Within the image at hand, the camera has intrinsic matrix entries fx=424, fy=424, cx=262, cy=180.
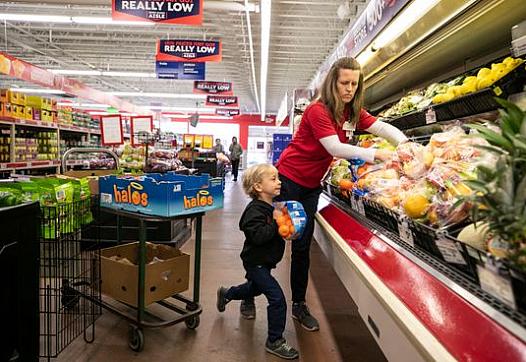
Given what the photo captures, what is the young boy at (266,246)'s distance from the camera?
7.86 feet

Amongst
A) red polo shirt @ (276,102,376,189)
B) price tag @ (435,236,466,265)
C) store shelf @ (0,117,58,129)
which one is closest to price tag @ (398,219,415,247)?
price tag @ (435,236,466,265)

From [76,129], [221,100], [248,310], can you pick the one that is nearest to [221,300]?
[248,310]

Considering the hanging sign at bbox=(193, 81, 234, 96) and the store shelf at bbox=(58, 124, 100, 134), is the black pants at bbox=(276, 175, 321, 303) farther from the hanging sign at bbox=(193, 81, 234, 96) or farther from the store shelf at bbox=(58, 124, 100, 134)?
the hanging sign at bbox=(193, 81, 234, 96)

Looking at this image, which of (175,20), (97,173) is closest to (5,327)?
(97,173)

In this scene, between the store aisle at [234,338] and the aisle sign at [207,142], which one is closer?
the store aisle at [234,338]

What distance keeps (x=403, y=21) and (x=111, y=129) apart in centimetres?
319

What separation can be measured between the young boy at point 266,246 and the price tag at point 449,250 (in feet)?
3.78

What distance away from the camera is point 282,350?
238 cm

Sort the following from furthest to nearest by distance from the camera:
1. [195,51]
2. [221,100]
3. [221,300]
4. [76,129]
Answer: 1. [221,100]
2. [195,51]
3. [76,129]
4. [221,300]

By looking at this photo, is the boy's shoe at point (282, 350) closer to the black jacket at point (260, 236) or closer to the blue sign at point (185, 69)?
the black jacket at point (260, 236)

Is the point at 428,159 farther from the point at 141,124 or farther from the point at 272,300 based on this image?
the point at 141,124

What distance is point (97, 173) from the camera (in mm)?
3947

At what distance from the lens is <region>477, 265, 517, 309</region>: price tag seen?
969 mm

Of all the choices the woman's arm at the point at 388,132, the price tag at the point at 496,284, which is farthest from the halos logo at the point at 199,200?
the price tag at the point at 496,284
